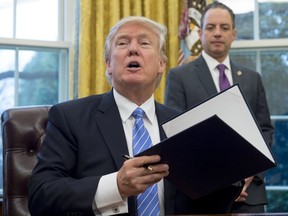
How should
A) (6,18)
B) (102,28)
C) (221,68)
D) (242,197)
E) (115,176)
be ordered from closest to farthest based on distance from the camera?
(115,176) < (242,197) < (221,68) < (102,28) < (6,18)

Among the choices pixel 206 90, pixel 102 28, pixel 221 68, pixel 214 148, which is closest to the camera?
pixel 214 148

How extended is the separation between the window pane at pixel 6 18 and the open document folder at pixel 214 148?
7.82 ft

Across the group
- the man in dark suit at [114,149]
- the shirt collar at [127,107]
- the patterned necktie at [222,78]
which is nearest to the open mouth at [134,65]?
the man in dark suit at [114,149]

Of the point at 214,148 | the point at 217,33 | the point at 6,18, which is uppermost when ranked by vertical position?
the point at 6,18

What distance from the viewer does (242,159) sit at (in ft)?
5.45

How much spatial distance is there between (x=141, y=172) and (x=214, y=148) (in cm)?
22

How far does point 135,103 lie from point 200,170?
1.83 ft

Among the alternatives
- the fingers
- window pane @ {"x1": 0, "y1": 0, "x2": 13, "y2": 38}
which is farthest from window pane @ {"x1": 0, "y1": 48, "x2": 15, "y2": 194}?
the fingers

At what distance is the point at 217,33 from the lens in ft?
10.8

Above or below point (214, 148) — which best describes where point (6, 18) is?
above

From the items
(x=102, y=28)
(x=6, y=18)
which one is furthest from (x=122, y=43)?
(x=6, y=18)

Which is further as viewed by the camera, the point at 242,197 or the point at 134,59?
the point at 242,197

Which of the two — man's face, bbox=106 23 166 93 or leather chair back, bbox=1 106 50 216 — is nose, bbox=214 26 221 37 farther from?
leather chair back, bbox=1 106 50 216

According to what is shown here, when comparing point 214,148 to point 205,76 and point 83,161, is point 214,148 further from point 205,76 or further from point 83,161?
point 205,76
